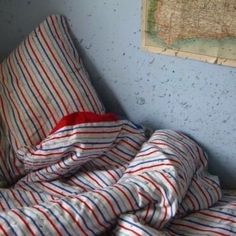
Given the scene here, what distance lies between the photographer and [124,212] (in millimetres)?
878

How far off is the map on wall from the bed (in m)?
0.27

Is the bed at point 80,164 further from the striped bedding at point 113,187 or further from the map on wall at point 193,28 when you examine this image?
the map on wall at point 193,28

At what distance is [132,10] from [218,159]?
0.56m

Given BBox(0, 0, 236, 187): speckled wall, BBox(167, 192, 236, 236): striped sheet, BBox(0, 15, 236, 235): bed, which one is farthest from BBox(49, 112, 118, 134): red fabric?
BBox(167, 192, 236, 236): striped sheet

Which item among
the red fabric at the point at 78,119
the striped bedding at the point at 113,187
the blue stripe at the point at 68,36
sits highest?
the blue stripe at the point at 68,36

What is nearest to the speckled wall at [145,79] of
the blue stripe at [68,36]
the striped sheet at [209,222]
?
the blue stripe at [68,36]

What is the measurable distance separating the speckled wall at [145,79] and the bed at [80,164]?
56 millimetres

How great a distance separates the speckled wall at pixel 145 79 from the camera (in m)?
1.12

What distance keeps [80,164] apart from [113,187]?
193 millimetres

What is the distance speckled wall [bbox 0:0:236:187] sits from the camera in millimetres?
1116

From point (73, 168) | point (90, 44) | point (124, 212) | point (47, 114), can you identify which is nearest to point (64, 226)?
point (124, 212)

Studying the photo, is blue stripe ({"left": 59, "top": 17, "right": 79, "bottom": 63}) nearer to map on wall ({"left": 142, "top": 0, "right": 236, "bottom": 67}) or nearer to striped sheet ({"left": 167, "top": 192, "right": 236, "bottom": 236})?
map on wall ({"left": 142, "top": 0, "right": 236, "bottom": 67})

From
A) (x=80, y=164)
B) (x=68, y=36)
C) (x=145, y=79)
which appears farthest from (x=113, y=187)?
(x=68, y=36)

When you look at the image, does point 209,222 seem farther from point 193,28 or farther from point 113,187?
point 193,28
